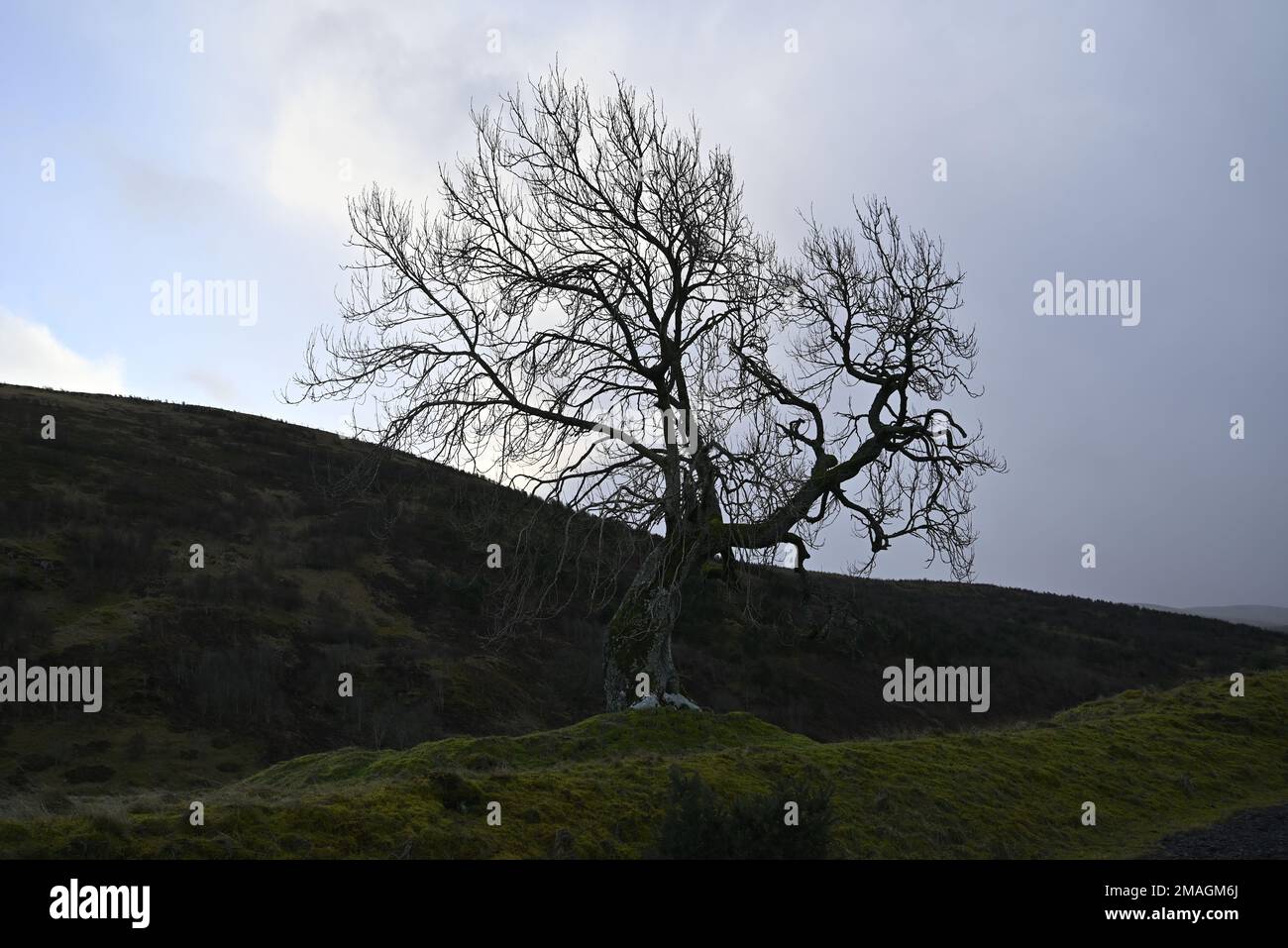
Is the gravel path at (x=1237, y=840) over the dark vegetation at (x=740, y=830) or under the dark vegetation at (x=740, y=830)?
under

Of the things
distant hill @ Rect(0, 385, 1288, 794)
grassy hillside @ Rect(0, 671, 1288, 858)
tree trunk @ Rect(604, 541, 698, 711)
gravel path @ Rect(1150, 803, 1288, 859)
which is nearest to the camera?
grassy hillside @ Rect(0, 671, 1288, 858)

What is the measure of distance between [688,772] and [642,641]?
443 centimetres

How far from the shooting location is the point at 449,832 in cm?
796

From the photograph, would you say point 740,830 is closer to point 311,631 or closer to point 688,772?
point 688,772

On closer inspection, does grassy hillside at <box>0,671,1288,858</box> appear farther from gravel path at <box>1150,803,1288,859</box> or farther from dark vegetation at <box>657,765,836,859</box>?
gravel path at <box>1150,803,1288,859</box>

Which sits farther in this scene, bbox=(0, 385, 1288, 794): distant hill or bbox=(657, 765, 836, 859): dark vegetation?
bbox=(0, 385, 1288, 794): distant hill

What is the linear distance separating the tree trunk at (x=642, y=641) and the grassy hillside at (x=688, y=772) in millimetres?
1051

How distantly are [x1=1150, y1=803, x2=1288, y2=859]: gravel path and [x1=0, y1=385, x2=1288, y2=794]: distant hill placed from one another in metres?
5.53

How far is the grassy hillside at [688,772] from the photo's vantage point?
7.46m

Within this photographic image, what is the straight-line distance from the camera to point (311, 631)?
2708 cm

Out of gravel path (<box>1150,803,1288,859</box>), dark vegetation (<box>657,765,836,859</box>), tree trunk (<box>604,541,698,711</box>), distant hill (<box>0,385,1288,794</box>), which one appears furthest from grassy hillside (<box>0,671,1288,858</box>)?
distant hill (<box>0,385,1288,794</box>)

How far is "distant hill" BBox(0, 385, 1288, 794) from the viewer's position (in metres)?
19.3

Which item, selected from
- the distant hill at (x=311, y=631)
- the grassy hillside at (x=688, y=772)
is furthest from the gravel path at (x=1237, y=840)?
the distant hill at (x=311, y=631)

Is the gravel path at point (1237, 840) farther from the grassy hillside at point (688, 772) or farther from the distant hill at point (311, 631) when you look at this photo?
the distant hill at point (311, 631)
